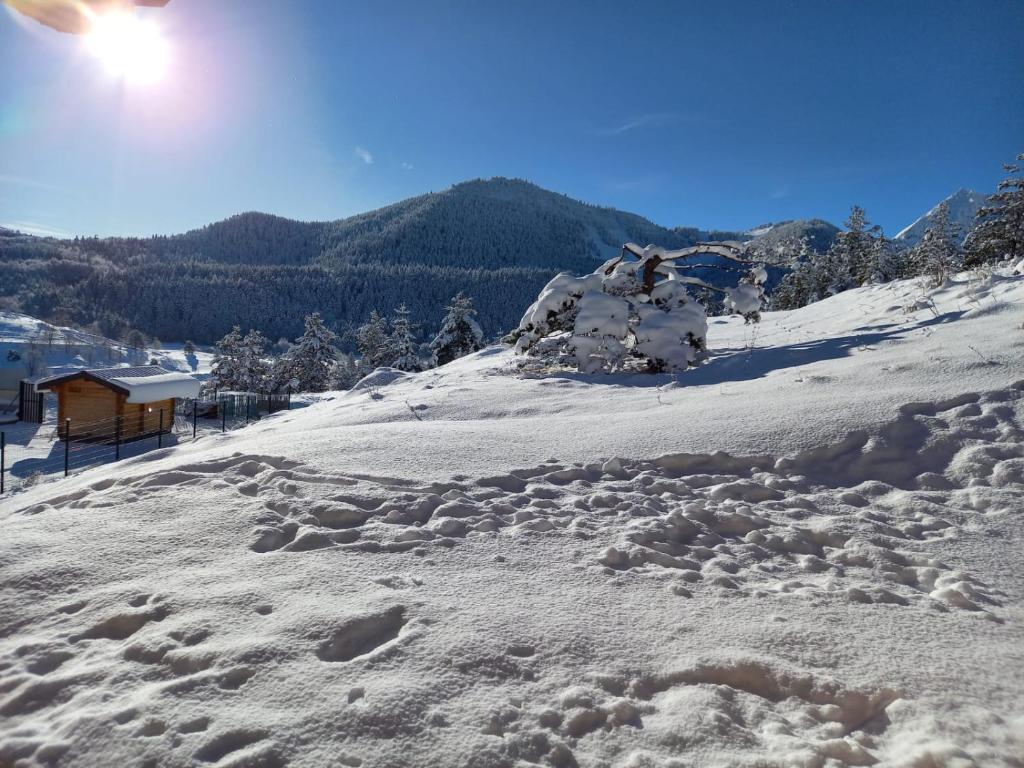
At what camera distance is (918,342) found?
6.24 meters

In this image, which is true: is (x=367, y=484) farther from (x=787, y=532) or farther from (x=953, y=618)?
(x=953, y=618)

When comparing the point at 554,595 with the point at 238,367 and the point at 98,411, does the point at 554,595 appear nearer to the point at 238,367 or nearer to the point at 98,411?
the point at 98,411

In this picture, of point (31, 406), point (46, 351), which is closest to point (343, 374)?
point (31, 406)

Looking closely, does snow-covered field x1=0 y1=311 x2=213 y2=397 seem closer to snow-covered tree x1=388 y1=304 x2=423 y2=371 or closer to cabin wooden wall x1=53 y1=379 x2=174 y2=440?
cabin wooden wall x1=53 y1=379 x2=174 y2=440

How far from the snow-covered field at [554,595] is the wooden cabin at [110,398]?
18.9 meters

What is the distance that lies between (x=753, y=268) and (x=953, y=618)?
928 centimetres

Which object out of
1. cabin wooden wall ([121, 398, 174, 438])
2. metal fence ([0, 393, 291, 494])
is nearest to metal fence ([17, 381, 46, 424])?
metal fence ([0, 393, 291, 494])

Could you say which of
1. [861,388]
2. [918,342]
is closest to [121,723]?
[861,388]

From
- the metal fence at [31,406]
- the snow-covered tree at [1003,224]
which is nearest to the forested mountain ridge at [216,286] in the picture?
the metal fence at [31,406]

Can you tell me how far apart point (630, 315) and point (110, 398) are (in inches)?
822

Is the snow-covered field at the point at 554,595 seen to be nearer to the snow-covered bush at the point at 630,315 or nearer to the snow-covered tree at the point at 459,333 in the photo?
the snow-covered bush at the point at 630,315

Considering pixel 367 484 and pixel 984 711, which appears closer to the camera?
pixel 984 711

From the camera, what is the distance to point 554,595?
2438 millimetres

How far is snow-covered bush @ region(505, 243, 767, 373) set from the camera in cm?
848
